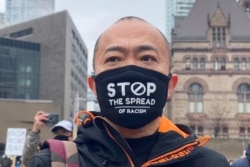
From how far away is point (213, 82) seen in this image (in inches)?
2013

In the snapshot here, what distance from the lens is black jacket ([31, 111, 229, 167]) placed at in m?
1.71

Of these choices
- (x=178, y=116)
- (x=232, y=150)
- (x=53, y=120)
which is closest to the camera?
(x=53, y=120)

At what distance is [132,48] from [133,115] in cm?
27

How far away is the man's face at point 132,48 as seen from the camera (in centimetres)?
184

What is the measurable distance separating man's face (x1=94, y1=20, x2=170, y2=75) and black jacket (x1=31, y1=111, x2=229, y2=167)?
217 mm

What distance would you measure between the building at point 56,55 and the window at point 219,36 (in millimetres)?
19656

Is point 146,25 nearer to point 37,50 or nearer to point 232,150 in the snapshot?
point 232,150

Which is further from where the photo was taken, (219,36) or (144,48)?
(219,36)

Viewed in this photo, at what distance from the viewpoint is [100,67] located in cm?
188

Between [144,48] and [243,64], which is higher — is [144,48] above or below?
below

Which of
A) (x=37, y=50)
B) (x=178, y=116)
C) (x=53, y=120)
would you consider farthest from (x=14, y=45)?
(x=53, y=120)

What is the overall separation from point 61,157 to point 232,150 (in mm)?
36013

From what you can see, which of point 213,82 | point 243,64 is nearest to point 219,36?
point 243,64

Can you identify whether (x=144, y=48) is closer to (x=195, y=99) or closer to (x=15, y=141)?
(x=15, y=141)
